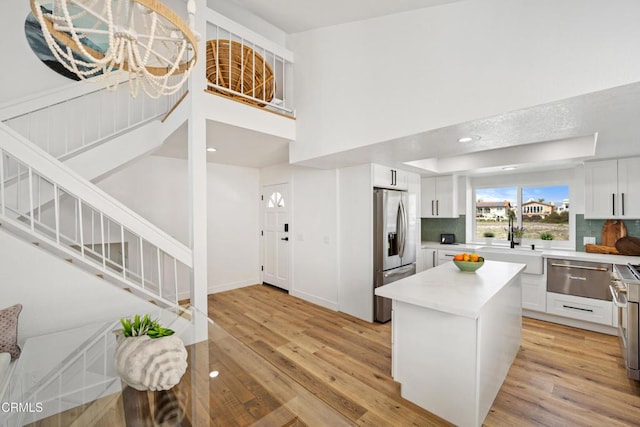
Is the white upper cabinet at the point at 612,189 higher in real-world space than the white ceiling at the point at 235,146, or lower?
lower

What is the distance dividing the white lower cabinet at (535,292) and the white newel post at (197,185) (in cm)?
386

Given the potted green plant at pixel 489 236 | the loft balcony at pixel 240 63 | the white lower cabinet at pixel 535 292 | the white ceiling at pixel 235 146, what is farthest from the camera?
the potted green plant at pixel 489 236

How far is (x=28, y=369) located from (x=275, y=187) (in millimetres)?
3751

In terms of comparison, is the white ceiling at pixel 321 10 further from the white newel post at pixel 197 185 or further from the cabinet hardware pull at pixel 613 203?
the cabinet hardware pull at pixel 613 203

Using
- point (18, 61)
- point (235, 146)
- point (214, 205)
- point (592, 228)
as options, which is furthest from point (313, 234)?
point (18, 61)

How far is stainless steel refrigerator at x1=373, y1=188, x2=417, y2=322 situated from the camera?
3.40 metres

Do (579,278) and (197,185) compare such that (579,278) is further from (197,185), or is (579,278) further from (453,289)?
(197,185)

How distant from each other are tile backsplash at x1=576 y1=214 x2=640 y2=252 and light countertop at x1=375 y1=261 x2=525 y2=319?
1886 millimetres

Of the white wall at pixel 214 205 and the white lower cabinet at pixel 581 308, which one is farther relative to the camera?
the white wall at pixel 214 205

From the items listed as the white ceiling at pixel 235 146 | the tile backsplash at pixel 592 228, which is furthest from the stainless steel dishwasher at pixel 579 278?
the white ceiling at pixel 235 146

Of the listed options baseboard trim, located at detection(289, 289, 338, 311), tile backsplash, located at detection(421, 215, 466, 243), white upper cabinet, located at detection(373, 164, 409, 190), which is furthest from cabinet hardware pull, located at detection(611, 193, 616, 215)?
baseboard trim, located at detection(289, 289, 338, 311)

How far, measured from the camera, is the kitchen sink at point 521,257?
336 centimetres

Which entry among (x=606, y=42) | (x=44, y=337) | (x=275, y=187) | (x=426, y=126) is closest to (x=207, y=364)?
(x=44, y=337)

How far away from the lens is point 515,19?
1.57 m
